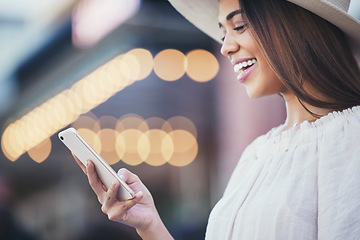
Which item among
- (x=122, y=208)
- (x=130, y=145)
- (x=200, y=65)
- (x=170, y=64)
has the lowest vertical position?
(x=122, y=208)

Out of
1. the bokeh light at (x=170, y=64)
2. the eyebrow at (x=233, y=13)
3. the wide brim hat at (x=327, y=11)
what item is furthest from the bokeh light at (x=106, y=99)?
the eyebrow at (x=233, y=13)

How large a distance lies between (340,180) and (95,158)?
2.12 ft

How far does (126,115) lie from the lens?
27.0ft

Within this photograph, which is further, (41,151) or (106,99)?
(41,151)

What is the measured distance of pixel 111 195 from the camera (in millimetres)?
1050

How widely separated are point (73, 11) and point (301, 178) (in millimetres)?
5232

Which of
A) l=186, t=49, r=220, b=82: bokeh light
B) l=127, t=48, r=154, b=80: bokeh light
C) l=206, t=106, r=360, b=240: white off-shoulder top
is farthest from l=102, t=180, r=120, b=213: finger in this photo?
l=186, t=49, r=220, b=82: bokeh light

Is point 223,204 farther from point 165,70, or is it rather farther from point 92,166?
point 165,70

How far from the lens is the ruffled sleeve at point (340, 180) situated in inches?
35.0

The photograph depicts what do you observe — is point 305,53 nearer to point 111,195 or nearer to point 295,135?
point 295,135

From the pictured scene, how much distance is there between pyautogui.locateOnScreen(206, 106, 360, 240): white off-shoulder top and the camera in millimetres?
916

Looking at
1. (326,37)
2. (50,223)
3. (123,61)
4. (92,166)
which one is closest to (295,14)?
(326,37)

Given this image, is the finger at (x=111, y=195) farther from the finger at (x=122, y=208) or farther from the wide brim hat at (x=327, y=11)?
the wide brim hat at (x=327, y=11)

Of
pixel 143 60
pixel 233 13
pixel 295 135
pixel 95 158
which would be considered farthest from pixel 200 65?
pixel 95 158
